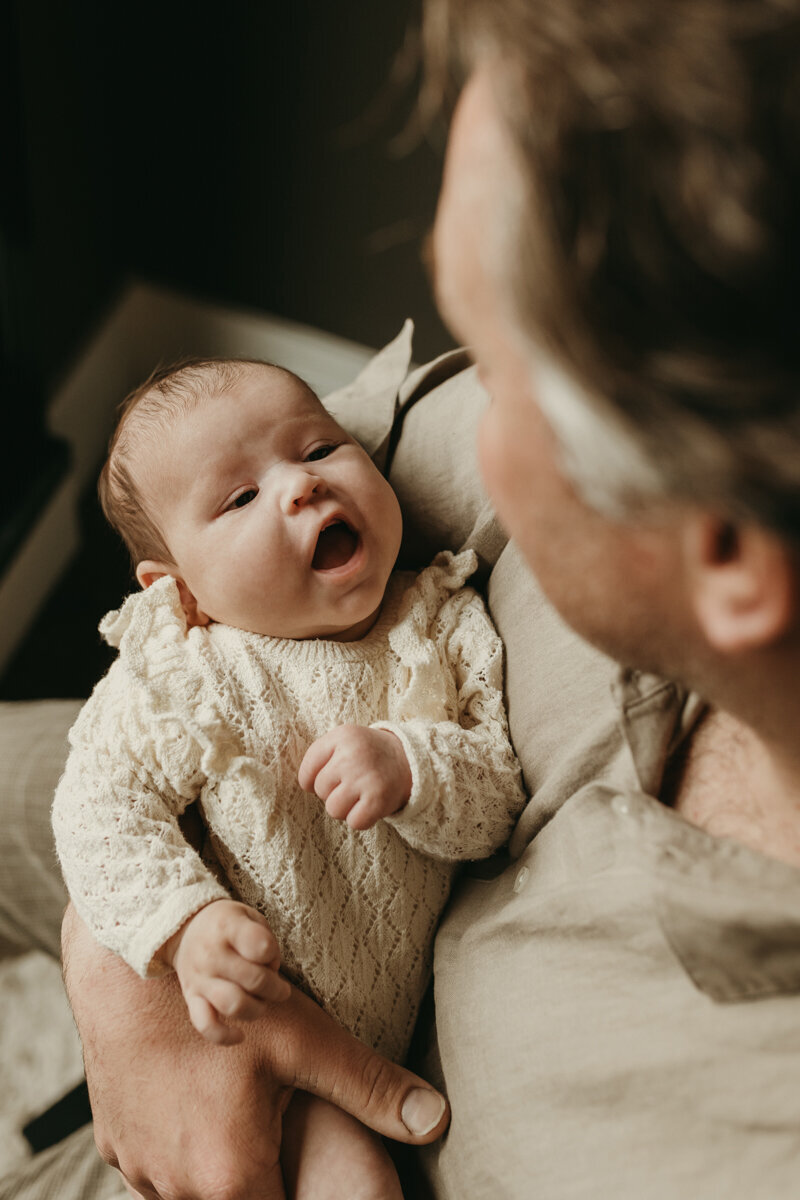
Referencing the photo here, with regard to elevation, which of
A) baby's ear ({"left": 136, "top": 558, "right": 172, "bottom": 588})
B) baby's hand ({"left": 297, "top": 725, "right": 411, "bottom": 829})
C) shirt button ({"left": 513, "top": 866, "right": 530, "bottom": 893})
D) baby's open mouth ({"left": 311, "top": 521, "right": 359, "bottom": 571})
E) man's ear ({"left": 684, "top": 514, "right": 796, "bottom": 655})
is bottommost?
shirt button ({"left": 513, "top": 866, "right": 530, "bottom": 893})

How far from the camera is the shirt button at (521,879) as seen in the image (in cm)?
85

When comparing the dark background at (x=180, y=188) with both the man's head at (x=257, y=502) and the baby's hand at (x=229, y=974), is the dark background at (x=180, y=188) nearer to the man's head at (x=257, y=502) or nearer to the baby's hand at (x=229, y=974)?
the man's head at (x=257, y=502)

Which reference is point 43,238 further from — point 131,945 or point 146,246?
point 131,945

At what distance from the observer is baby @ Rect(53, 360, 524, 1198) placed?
0.86 m

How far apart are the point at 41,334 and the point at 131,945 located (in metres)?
1.97

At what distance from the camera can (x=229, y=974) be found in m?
0.76

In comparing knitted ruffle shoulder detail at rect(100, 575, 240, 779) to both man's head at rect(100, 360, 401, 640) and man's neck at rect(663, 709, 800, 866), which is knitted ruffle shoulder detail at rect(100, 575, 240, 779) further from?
man's neck at rect(663, 709, 800, 866)

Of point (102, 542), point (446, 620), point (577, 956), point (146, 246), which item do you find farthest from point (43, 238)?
point (577, 956)

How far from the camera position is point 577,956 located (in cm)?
77

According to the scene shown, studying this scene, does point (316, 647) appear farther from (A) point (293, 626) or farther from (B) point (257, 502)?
(B) point (257, 502)

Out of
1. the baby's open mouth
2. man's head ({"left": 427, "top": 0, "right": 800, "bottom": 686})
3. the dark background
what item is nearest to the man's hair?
man's head ({"left": 427, "top": 0, "right": 800, "bottom": 686})

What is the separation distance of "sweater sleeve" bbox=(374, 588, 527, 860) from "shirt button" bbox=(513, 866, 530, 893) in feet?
0.20

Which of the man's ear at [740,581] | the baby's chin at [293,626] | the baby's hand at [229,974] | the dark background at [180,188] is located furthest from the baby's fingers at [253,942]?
the dark background at [180,188]

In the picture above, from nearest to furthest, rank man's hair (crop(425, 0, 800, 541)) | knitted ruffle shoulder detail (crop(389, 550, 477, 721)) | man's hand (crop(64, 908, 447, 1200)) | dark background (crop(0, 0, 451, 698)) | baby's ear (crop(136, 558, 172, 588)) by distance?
1. man's hair (crop(425, 0, 800, 541))
2. man's hand (crop(64, 908, 447, 1200))
3. knitted ruffle shoulder detail (crop(389, 550, 477, 721))
4. baby's ear (crop(136, 558, 172, 588))
5. dark background (crop(0, 0, 451, 698))
